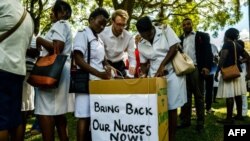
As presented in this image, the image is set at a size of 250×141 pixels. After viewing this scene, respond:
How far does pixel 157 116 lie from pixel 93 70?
3.14 feet

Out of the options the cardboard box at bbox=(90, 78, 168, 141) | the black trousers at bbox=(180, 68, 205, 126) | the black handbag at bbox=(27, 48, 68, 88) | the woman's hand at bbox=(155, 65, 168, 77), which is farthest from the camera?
the black trousers at bbox=(180, 68, 205, 126)

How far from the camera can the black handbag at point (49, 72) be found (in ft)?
14.3

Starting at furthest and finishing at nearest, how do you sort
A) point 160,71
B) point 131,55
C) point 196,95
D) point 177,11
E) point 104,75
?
point 177,11 < point 196,95 < point 131,55 < point 160,71 < point 104,75

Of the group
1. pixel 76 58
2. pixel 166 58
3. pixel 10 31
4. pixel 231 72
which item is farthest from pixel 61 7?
pixel 231 72

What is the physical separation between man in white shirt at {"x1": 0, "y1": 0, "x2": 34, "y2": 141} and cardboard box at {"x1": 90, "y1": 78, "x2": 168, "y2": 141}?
899mm

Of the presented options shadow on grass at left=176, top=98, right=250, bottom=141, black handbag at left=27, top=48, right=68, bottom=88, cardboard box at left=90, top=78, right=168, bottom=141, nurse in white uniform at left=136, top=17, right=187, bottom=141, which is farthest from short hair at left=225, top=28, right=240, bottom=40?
black handbag at left=27, top=48, right=68, bottom=88

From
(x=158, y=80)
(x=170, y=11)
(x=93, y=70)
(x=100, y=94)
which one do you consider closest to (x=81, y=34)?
(x=93, y=70)

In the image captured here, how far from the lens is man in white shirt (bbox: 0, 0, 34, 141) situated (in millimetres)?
3658

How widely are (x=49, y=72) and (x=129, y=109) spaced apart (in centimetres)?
96

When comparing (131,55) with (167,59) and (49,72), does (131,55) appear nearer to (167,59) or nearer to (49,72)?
(167,59)

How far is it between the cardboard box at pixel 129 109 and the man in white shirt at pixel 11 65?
2.95 ft

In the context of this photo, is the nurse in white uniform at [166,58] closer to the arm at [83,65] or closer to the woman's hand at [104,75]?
the woman's hand at [104,75]

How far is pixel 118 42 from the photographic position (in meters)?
5.20

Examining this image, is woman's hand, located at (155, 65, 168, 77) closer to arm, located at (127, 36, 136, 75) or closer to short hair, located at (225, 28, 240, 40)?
arm, located at (127, 36, 136, 75)
